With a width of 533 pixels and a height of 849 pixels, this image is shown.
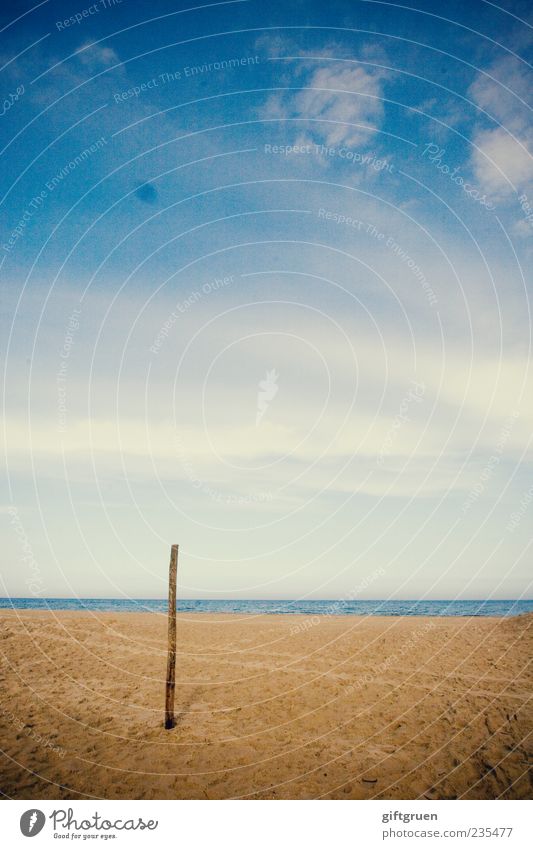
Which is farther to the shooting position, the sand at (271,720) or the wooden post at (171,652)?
the wooden post at (171,652)

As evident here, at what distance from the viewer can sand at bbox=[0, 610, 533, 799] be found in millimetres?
9062

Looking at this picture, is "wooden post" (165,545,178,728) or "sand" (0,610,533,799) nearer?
"sand" (0,610,533,799)

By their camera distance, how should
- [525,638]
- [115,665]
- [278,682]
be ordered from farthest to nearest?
[525,638]
[115,665]
[278,682]

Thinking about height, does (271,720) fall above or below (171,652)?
below

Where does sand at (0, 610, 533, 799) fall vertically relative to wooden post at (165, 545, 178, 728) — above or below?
below

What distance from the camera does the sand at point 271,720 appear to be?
9062mm

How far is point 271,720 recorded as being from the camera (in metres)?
12.4

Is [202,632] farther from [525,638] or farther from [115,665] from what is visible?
[525,638]

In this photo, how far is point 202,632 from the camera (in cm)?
2788

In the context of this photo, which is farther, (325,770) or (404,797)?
(325,770)
